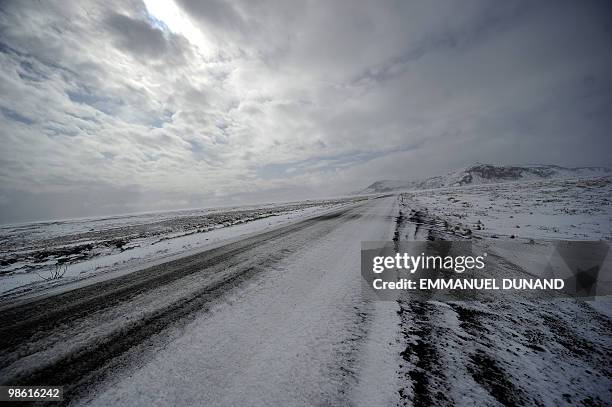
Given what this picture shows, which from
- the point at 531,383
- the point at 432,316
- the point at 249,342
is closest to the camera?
the point at 531,383

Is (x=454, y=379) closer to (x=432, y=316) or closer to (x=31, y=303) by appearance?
(x=432, y=316)

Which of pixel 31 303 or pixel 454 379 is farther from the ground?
pixel 454 379

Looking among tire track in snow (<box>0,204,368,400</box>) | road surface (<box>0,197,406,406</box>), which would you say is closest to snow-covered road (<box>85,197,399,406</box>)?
road surface (<box>0,197,406,406</box>)

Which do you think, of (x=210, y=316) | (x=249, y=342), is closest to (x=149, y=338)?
(x=210, y=316)

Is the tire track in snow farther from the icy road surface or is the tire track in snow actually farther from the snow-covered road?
the snow-covered road

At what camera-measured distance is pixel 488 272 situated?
468cm

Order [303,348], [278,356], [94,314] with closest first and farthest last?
1. [278,356]
2. [303,348]
3. [94,314]

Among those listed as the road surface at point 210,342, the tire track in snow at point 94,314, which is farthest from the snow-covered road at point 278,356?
the tire track in snow at point 94,314

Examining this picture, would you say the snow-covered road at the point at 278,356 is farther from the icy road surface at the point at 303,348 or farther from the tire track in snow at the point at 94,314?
the tire track in snow at the point at 94,314

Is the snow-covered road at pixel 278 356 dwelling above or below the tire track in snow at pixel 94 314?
above

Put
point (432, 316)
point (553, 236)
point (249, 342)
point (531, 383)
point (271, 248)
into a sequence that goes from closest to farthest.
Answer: point (531, 383) → point (249, 342) → point (432, 316) → point (271, 248) → point (553, 236)

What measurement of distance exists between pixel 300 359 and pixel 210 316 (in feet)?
4.87

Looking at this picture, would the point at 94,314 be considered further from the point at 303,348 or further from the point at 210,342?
the point at 303,348

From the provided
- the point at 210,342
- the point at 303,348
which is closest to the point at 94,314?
the point at 210,342
